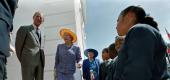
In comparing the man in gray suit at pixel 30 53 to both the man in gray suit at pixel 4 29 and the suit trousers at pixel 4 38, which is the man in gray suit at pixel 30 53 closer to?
→ the man in gray suit at pixel 4 29

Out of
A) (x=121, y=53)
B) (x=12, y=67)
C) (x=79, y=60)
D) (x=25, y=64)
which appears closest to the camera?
(x=121, y=53)

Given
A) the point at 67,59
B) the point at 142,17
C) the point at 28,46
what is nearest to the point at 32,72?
the point at 28,46

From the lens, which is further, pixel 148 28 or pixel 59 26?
pixel 59 26

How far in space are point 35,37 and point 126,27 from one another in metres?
2.93

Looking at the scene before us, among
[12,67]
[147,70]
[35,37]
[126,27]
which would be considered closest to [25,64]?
[35,37]

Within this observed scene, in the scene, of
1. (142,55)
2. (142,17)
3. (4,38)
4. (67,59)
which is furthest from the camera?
(67,59)

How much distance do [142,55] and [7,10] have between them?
0.87 metres

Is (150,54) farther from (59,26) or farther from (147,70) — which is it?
(59,26)

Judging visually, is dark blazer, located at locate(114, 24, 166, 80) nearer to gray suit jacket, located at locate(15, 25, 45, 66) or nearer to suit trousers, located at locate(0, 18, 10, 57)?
suit trousers, located at locate(0, 18, 10, 57)

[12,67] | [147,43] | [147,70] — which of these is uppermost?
[147,43]

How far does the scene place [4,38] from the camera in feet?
7.22

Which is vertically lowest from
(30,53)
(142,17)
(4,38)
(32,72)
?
(32,72)

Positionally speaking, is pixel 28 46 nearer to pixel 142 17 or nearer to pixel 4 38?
pixel 142 17

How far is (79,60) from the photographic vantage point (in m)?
6.47
